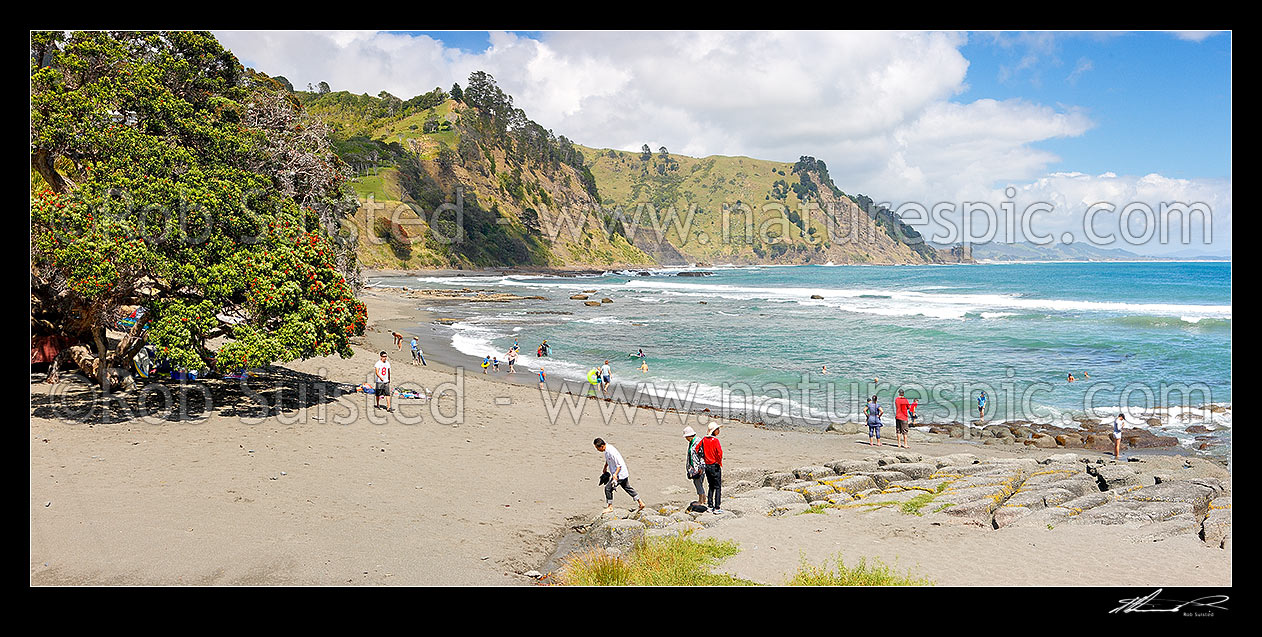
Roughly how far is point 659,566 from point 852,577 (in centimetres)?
203

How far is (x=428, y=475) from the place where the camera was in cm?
1177

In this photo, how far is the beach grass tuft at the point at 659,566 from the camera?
689cm

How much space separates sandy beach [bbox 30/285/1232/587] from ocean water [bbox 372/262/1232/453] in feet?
20.8

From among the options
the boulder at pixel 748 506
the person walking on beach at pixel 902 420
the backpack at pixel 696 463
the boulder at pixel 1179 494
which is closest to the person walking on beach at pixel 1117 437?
the person walking on beach at pixel 902 420

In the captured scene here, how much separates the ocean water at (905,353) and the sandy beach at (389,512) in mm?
6334

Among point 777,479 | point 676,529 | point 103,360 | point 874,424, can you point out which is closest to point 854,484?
point 777,479

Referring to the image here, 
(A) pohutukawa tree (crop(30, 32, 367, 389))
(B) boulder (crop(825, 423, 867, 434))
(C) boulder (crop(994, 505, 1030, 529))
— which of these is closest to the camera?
(C) boulder (crop(994, 505, 1030, 529))

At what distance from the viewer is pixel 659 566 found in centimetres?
732

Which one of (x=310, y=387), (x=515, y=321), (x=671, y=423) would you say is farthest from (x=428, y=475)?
(x=515, y=321)

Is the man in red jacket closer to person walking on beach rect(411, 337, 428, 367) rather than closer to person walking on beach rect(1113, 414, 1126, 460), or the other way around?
person walking on beach rect(1113, 414, 1126, 460)

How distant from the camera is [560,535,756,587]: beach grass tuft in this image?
271 inches

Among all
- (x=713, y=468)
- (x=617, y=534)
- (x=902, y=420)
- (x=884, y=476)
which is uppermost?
(x=713, y=468)

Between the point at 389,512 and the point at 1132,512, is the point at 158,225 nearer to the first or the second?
the point at 389,512

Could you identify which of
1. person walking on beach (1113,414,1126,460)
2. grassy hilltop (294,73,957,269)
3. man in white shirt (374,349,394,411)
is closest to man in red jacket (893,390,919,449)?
person walking on beach (1113,414,1126,460)
